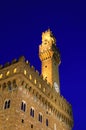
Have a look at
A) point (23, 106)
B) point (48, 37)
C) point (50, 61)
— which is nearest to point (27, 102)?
point (23, 106)

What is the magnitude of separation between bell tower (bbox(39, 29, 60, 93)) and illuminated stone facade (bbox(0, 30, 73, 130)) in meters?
4.81

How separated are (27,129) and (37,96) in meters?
6.46

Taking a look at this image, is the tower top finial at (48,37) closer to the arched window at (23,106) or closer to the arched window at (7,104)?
the arched window at (23,106)

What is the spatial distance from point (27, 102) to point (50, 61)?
18.1 m

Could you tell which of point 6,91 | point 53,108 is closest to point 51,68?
point 53,108

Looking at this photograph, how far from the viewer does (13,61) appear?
3738 cm

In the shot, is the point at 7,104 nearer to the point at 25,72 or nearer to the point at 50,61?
the point at 25,72

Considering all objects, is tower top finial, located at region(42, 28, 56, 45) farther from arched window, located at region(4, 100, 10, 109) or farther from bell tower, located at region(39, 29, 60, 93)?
arched window, located at region(4, 100, 10, 109)

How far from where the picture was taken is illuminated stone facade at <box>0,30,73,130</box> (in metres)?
32.1

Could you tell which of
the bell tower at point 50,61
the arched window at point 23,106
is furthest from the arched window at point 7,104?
the bell tower at point 50,61

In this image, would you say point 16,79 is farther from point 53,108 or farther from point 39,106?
point 53,108

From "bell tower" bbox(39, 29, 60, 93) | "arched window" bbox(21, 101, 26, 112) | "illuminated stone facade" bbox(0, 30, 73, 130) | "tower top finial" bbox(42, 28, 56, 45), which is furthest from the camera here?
"tower top finial" bbox(42, 28, 56, 45)

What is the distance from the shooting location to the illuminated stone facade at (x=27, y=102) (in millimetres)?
32094

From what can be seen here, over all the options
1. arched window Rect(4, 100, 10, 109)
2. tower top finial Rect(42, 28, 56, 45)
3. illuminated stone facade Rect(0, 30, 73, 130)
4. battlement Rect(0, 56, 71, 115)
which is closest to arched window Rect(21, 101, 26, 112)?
illuminated stone facade Rect(0, 30, 73, 130)
